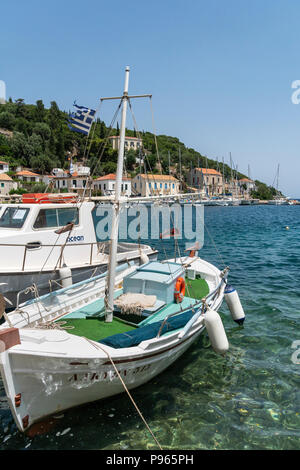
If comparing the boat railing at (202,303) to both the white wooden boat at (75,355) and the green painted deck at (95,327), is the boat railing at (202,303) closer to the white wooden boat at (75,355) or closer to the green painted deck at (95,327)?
the white wooden boat at (75,355)

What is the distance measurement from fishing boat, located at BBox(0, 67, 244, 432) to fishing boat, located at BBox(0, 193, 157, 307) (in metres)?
2.01

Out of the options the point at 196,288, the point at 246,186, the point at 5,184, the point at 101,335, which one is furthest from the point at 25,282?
the point at 246,186

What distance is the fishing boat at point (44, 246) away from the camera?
1070cm

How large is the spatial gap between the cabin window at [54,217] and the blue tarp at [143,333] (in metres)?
6.43

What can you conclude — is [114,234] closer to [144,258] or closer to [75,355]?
[75,355]

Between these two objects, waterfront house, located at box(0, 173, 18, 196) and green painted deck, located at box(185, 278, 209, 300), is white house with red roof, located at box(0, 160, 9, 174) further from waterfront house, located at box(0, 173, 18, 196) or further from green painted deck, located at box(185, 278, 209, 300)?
green painted deck, located at box(185, 278, 209, 300)

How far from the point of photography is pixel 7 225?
39.2ft

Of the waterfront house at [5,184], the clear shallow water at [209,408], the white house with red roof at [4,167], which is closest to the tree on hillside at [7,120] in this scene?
the white house with red roof at [4,167]

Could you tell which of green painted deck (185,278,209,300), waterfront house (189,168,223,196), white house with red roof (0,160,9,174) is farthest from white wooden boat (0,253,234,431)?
waterfront house (189,168,223,196)

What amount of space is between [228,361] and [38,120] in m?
125

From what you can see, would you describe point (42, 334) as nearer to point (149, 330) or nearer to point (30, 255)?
point (149, 330)

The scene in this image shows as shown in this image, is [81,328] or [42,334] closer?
[42,334]

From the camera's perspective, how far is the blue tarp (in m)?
6.34

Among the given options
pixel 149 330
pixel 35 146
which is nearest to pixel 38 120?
pixel 35 146
